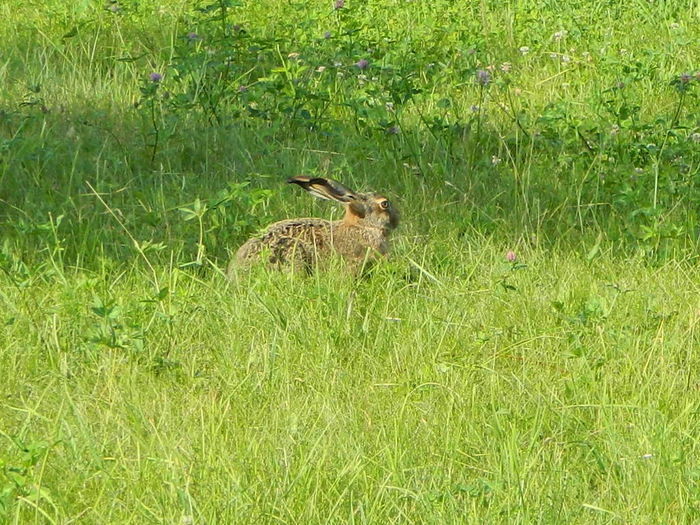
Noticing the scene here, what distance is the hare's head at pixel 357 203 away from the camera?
19.5 feet

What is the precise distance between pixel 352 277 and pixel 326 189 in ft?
1.91

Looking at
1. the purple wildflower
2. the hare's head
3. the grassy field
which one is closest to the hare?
the hare's head

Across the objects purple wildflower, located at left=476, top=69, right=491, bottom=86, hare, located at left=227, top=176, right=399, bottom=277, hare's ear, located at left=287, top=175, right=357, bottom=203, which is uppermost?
purple wildflower, located at left=476, top=69, right=491, bottom=86

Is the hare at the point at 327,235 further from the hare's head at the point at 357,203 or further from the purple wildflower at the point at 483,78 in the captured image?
the purple wildflower at the point at 483,78

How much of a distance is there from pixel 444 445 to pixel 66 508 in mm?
1153

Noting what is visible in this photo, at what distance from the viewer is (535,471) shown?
3930 millimetres

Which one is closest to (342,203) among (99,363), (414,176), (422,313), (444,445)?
(414,176)

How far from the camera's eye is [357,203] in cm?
600

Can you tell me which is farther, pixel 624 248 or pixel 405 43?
pixel 405 43

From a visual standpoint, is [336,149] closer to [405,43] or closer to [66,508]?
[405,43]

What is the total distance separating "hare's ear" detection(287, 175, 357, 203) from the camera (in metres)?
5.89

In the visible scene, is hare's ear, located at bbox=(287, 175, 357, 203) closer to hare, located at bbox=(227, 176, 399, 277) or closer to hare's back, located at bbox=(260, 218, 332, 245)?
hare, located at bbox=(227, 176, 399, 277)

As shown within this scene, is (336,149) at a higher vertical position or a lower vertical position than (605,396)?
lower

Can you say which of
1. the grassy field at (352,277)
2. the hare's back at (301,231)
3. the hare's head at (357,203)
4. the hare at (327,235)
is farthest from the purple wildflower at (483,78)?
the hare's back at (301,231)
